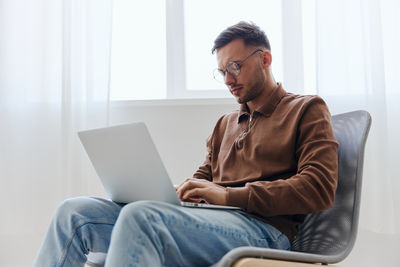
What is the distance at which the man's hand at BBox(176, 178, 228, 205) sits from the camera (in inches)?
44.9

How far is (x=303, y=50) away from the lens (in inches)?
89.7

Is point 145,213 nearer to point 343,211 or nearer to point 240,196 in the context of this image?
point 240,196

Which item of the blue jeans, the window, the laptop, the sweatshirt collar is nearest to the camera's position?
the blue jeans

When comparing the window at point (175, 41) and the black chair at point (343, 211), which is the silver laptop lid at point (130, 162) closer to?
the black chair at point (343, 211)

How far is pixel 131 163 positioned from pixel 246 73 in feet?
1.88

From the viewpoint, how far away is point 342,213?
47.1 inches

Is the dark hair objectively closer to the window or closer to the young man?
the young man

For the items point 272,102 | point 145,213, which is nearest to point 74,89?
point 272,102

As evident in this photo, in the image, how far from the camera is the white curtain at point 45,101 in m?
2.12

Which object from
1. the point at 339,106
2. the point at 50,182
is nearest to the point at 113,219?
the point at 50,182

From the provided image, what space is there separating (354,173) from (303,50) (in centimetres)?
122

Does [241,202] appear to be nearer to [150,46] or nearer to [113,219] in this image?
[113,219]

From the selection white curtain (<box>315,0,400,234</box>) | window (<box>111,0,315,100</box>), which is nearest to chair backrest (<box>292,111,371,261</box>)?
white curtain (<box>315,0,400,234</box>)

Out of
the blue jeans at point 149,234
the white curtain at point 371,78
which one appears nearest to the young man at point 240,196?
the blue jeans at point 149,234
